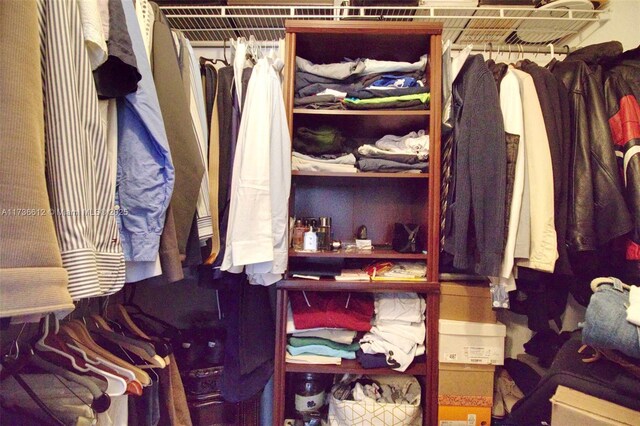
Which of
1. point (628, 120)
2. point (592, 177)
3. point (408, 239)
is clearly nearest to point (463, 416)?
point (408, 239)

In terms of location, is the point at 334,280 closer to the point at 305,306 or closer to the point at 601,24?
the point at 305,306

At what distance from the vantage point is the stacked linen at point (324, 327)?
1.22 meters

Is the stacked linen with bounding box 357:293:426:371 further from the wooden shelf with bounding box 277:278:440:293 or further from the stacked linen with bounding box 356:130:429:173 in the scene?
the stacked linen with bounding box 356:130:429:173

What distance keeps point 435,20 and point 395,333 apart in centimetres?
133

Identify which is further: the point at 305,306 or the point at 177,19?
the point at 177,19

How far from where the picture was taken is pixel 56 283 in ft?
1.48

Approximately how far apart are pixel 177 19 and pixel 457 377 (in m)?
1.93

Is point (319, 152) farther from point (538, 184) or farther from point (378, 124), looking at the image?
point (538, 184)

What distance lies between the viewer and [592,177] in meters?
1.06

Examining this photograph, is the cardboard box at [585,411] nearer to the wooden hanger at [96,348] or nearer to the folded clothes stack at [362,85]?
the folded clothes stack at [362,85]

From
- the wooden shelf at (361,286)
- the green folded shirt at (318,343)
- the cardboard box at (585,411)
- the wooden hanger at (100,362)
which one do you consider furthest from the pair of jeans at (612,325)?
the wooden hanger at (100,362)

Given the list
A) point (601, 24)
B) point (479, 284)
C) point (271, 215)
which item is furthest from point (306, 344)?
point (601, 24)

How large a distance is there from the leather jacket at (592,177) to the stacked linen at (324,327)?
2.53 feet

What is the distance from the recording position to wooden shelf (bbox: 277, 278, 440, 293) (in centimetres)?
118
